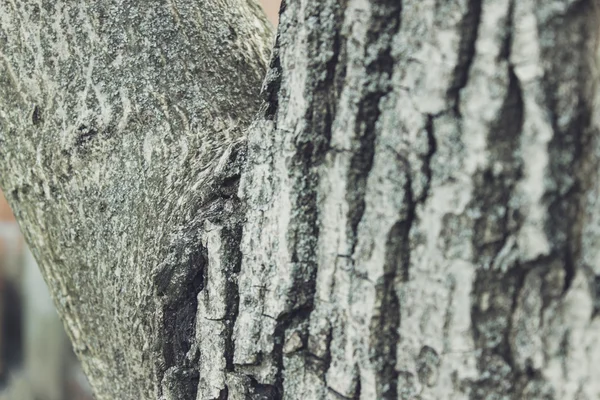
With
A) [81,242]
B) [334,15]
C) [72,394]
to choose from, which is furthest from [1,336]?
[334,15]

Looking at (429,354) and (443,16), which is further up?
(443,16)

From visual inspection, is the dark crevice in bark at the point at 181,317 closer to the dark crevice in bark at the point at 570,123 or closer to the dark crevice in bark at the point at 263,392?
the dark crevice in bark at the point at 263,392

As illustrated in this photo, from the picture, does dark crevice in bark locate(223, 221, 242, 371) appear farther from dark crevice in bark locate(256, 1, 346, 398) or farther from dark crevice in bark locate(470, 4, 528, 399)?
dark crevice in bark locate(470, 4, 528, 399)

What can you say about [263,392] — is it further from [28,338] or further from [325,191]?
[28,338]

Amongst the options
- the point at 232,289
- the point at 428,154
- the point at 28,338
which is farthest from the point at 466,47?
the point at 28,338

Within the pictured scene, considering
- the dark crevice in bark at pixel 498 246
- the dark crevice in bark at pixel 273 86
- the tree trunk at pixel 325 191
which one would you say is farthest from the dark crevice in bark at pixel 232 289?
the dark crevice in bark at pixel 498 246

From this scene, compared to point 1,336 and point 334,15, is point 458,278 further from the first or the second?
point 1,336
